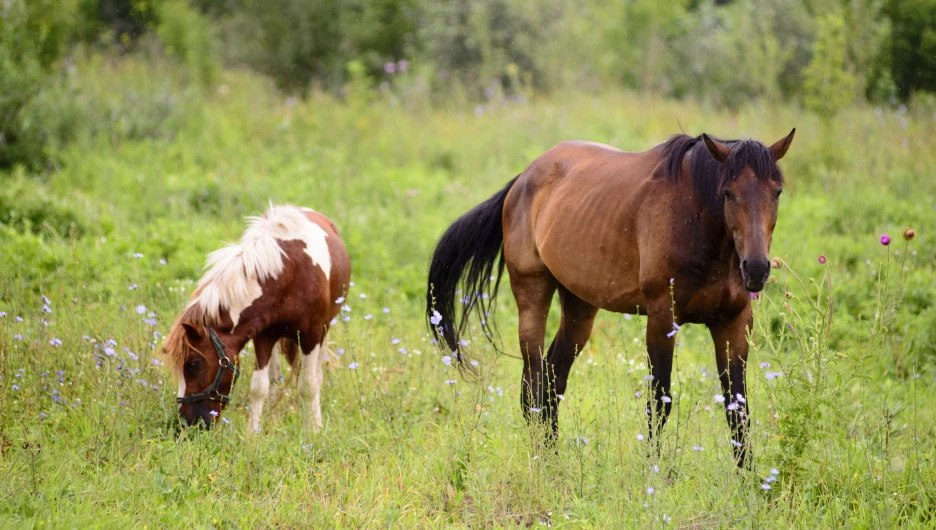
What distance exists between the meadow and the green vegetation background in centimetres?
3

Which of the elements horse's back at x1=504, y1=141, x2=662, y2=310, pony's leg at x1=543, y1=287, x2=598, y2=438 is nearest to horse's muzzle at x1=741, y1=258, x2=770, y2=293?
horse's back at x1=504, y1=141, x2=662, y2=310

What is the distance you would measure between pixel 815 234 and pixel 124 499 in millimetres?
7061

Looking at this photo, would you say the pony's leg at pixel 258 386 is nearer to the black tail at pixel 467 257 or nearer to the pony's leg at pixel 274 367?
the pony's leg at pixel 274 367

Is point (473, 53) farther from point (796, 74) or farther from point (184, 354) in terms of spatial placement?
point (184, 354)

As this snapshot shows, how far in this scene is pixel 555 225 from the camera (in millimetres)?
4812

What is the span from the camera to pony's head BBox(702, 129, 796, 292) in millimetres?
3705

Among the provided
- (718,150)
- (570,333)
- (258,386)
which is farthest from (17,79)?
(718,150)

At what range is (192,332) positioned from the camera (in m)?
4.89

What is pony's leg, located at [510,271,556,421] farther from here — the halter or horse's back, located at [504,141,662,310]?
the halter

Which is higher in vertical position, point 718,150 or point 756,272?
point 718,150

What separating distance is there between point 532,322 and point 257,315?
5.65 ft

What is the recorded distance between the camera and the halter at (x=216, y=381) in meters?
4.89

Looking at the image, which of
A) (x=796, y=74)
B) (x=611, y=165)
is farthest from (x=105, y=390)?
(x=796, y=74)

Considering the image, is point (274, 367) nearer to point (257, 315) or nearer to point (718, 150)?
point (257, 315)
